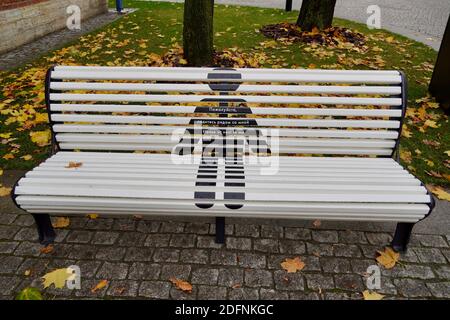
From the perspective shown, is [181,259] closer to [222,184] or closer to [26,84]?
[222,184]

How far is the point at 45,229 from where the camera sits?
9.59ft

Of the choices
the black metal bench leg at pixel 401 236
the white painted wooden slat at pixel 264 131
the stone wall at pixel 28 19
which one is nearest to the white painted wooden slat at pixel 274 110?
the white painted wooden slat at pixel 264 131

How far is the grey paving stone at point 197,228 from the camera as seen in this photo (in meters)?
3.09

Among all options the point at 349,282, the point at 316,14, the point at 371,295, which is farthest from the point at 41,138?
the point at 316,14

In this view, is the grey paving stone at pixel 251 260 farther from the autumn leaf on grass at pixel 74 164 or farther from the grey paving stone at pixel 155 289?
the autumn leaf on grass at pixel 74 164

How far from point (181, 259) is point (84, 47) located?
607cm

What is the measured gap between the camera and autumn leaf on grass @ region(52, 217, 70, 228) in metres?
3.13

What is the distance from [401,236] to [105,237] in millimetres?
2227

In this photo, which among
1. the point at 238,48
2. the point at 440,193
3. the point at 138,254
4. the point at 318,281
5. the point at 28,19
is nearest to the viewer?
the point at 318,281

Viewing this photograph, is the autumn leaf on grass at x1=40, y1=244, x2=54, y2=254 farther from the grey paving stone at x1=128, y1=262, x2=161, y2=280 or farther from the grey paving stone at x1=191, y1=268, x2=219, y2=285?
the grey paving stone at x1=191, y1=268, x2=219, y2=285

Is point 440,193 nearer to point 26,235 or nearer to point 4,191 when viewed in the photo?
point 26,235

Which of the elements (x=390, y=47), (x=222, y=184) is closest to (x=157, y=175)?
(x=222, y=184)

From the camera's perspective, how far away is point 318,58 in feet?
21.9

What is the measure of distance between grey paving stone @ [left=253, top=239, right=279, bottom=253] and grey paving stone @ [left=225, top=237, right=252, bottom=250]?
0.15ft
